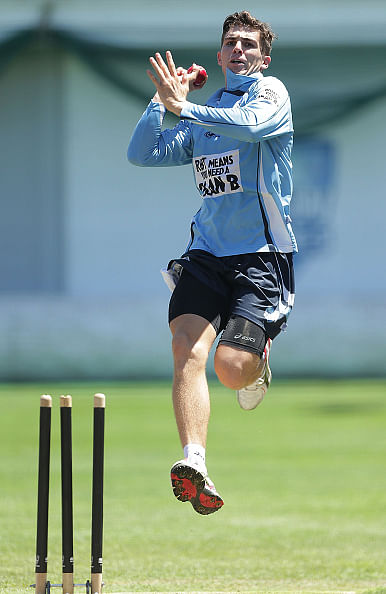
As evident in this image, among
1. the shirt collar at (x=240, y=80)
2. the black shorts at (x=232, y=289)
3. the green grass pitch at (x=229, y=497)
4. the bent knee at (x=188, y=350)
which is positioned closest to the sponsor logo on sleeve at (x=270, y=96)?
the shirt collar at (x=240, y=80)

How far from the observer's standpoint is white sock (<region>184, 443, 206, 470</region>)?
4953 mm

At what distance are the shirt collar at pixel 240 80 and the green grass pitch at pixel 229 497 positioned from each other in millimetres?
2686

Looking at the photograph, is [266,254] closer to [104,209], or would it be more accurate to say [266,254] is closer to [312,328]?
[312,328]

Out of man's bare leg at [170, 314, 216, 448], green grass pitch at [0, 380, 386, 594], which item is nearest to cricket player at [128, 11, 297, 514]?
man's bare leg at [170, 314, 216, 448]

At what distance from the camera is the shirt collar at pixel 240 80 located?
5.72 m

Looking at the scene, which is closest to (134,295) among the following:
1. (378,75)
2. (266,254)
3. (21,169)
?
(21,169)

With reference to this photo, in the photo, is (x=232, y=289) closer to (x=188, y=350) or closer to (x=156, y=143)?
(x=188, y=350)

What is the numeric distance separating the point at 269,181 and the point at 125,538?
3.34 m

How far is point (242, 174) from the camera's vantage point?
5.54 metres

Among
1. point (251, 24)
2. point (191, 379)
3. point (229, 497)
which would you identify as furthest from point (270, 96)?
point (229, 497)

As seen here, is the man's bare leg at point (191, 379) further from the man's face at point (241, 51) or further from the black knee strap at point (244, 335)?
the man's face at point (241, 51)

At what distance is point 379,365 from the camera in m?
18.0

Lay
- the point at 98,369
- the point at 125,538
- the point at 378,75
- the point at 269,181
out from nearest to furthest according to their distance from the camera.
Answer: the point at 269,181
the point at 125,538
the point at 98,369
the point at 378,75

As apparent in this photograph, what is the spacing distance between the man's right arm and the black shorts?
57cm
